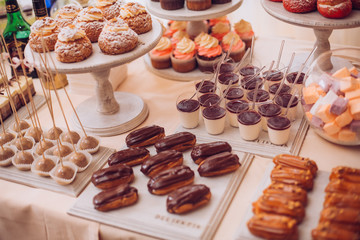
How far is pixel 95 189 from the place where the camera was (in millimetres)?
1548

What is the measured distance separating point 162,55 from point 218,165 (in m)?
1.03

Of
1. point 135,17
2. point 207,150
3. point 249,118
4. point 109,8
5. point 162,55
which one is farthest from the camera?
point 162,55

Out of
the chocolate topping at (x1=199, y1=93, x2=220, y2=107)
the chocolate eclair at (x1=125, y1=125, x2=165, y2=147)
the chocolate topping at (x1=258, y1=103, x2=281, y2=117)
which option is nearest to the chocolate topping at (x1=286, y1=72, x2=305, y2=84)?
the chocolate topping at (x1=258, y1=103, x2=281, y2=117)

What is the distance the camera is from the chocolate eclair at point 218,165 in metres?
1.52

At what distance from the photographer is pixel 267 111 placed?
5.61ft

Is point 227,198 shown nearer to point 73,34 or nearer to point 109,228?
point 109,228

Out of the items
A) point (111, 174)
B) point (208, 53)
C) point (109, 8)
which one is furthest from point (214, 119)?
point (109, 8)

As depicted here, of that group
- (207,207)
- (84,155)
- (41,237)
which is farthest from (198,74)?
(41,237)

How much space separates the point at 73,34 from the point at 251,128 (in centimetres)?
89

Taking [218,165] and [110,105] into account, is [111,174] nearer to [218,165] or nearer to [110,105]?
[218,165]

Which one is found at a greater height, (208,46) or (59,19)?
(59,19)

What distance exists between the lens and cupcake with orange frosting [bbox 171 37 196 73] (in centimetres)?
227

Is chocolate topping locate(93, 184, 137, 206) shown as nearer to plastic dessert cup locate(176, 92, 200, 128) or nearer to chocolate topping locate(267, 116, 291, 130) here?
plastic dessert cup locate(176, 92, 200, 128)

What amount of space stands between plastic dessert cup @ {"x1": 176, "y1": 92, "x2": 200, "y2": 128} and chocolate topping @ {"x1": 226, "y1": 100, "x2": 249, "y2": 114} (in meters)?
0.15
